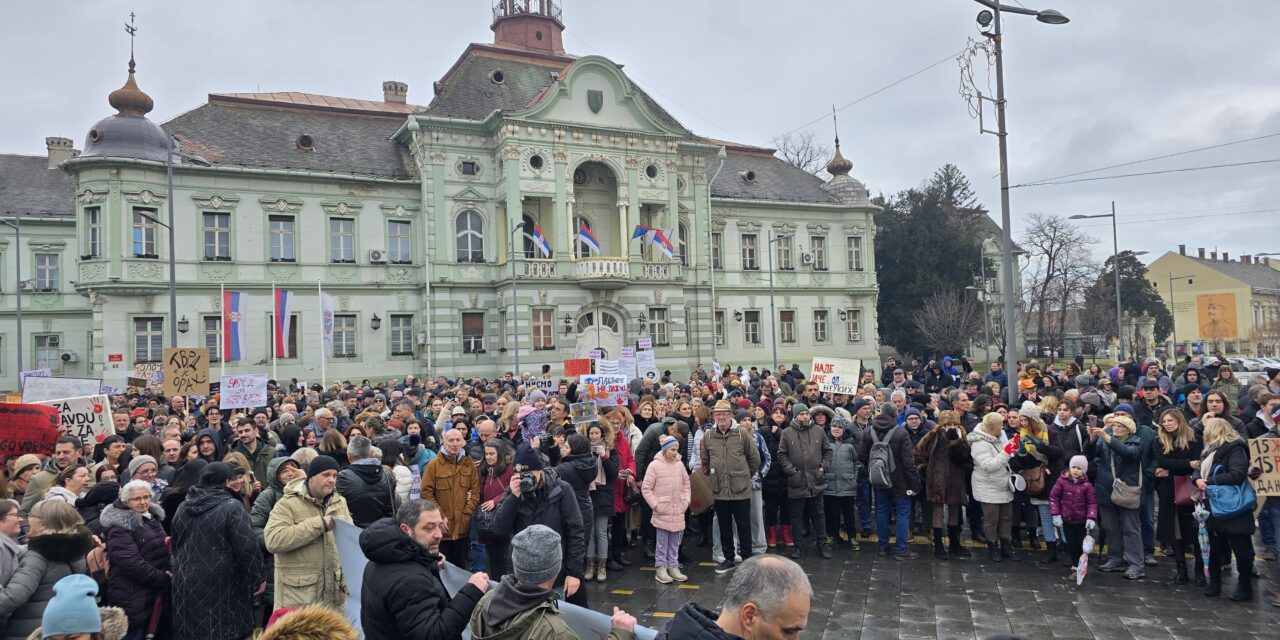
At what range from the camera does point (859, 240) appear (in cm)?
4331

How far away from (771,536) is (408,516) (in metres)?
7.16

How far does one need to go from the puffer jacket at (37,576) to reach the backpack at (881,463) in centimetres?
821

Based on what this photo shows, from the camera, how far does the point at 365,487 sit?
6855 mm

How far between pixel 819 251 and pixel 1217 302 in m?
69.1

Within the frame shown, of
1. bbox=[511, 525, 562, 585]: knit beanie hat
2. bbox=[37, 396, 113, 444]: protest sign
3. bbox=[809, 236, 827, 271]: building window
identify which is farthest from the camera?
bbox=[809, 236, 827, 271]: building window

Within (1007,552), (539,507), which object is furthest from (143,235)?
(1007,552)

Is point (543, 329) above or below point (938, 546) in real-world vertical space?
above

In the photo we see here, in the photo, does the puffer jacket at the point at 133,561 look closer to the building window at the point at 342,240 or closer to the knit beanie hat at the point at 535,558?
the knit beanie hat at the point at 535,558

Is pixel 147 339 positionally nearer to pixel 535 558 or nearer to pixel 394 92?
pixel 394 92

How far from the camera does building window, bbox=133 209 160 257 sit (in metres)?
28.4

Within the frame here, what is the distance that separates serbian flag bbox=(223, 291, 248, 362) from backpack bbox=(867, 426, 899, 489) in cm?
2086

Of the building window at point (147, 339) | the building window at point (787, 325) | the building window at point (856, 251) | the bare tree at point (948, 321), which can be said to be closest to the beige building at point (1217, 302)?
the bare tree at point (948, 321)

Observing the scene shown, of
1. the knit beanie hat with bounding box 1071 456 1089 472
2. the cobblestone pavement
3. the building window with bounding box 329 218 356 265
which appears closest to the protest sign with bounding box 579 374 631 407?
the cobblestone pavement

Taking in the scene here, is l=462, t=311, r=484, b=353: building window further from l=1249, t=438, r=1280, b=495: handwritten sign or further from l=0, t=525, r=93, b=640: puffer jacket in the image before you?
l=1249, t=438, r=1280, b=495: handwritten sign
